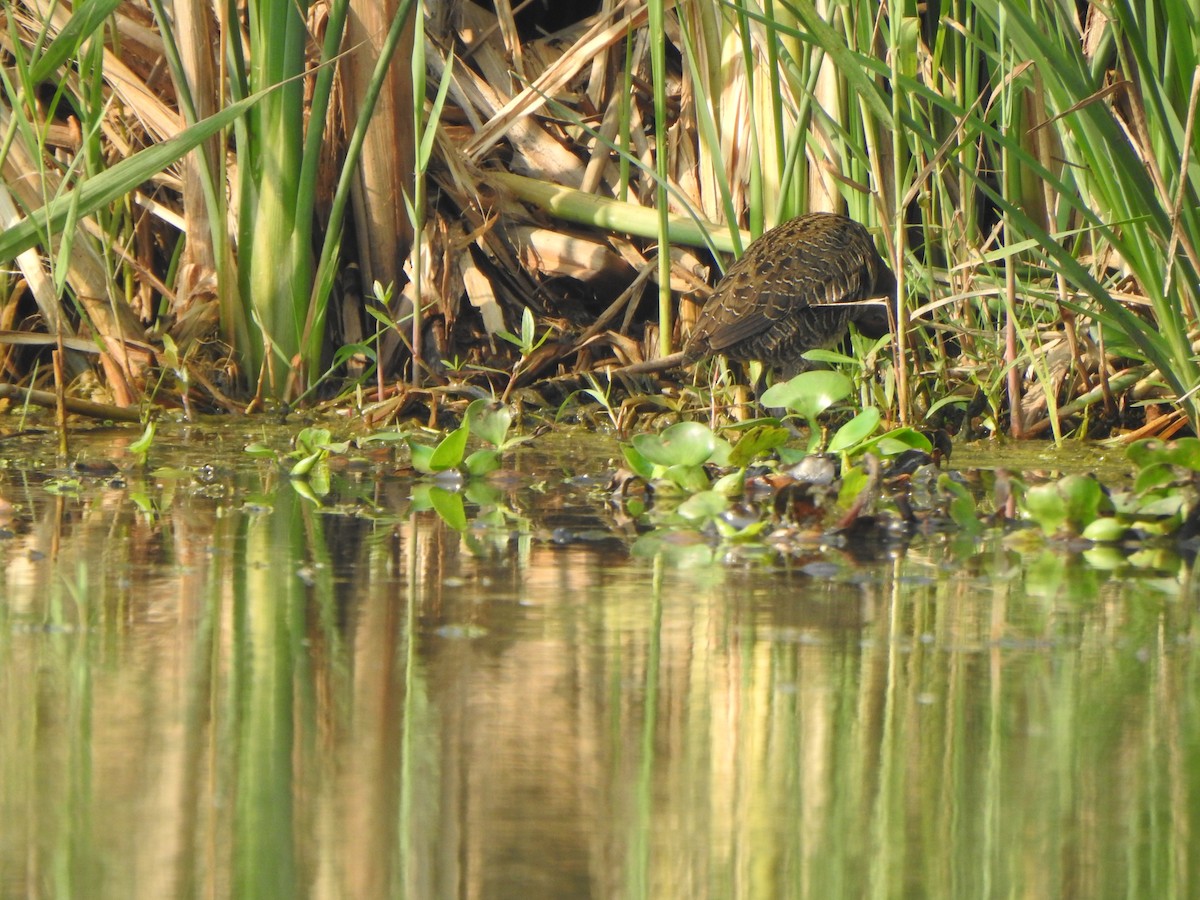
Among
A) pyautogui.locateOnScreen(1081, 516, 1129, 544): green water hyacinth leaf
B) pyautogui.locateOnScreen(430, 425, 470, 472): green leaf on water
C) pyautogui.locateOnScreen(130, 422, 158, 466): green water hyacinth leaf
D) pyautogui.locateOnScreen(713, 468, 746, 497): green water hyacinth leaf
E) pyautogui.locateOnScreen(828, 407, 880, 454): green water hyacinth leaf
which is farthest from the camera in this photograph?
pyautogui.locateOnScreen(130, 422, 158, 466): green water hyacinth leaf

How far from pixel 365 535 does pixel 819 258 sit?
199 cm

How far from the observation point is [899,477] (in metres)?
3.52

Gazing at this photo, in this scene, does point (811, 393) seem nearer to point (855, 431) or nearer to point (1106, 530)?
point (855, 431)

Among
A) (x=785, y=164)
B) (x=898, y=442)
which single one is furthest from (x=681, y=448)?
(x=785, y=164)

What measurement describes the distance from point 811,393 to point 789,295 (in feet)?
2.85

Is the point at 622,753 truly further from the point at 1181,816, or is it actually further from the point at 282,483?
the point at 282,483

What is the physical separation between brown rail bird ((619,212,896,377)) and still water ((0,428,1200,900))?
1.63 meters

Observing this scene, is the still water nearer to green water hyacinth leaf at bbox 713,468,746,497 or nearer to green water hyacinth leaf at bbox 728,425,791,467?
green water hyacinth leaf at bbox 713,468,746,497

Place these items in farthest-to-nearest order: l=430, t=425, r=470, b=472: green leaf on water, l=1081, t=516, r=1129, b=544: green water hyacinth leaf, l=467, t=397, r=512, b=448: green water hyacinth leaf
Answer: l=467, t=397, r=512, b=448: green water hyacinth leaf → l=430, t=425, r=470, b=472: green leaf on water → l=1081, t=516, r=1129, b=544: green water hyacinth leaf

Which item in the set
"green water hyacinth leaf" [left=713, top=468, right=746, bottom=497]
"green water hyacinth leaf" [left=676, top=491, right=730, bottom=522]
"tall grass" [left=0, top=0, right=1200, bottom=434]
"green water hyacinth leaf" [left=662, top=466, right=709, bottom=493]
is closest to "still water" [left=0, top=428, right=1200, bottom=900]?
"green water hyacinth leaf" [left=676, top=491, right=730, bottom=522]

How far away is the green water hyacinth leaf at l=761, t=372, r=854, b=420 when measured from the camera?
3.78 m

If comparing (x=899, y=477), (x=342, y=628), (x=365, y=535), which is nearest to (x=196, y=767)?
(x=342, y=628)

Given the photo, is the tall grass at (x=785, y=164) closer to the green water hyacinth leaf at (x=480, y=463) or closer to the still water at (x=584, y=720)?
the green water hyacinth leaf at (x=480, y=463)

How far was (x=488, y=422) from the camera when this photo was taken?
398 cm
